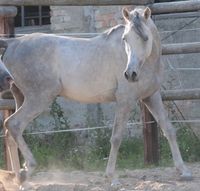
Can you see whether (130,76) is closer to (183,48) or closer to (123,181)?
(123,181)

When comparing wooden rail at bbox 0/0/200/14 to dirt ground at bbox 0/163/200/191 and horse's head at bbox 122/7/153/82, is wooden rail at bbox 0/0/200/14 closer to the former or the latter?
horse's head at bbox 122/7/153/82

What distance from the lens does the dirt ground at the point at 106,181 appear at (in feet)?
24.7

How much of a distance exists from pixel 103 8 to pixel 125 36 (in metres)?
4.26

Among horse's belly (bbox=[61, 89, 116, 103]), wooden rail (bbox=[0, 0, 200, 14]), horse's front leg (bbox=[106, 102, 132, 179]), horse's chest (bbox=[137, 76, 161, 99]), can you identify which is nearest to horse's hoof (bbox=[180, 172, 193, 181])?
horse's front leg (bbox=[106, 102, 132, 179])

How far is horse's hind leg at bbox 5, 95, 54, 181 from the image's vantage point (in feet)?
26.2

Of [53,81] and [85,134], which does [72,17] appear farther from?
[53,81]

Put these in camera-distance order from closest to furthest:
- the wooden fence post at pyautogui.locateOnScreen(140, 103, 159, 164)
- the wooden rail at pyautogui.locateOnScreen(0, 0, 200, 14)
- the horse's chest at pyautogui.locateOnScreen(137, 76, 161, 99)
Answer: the horse's chest at pyautogui.locateOnScreen(137, 76, 161, 99) < the wooden rail at pyautogui.locateOnScreen(0, 0, 200, 14) < the wooden fence post at pyautogui.locateOnScreen(140, 103, 159, 164)

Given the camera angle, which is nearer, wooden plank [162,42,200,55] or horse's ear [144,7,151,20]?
horse's ear [144,7,151,20]

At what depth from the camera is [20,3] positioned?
29.0 ft

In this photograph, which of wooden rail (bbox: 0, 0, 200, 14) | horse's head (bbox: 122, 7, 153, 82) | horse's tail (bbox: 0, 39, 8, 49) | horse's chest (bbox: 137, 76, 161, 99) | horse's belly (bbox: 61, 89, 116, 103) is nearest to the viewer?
horse's head (bbox: 122, 7, 153, 82)

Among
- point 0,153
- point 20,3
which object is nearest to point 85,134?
point 0,153

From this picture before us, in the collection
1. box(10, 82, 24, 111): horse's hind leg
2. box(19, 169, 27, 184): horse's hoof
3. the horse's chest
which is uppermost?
the horse's chest

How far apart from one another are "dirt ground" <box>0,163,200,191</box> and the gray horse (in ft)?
0.58

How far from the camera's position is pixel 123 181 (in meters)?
7.99
